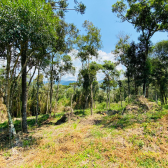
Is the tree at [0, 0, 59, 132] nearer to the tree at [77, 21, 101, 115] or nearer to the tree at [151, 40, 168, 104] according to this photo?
the tree at [77, 21, 101, 115]

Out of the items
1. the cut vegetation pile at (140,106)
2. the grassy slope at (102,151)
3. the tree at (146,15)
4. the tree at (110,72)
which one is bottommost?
the grassy slope at (102,151)

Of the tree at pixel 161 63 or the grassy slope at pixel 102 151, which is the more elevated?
the tree at pixel 161 63

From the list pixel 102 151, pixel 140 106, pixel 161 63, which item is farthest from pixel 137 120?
pixel 161 63

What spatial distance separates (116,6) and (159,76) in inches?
406

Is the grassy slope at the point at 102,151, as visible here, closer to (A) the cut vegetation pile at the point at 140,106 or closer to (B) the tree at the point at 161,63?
(A) the cut vegetation pile at the point at 140,106

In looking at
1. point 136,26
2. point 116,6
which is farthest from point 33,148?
point 116,6

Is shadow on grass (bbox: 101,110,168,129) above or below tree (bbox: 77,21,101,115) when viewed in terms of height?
below

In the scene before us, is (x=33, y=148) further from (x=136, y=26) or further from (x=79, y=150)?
(x=136, y=26)

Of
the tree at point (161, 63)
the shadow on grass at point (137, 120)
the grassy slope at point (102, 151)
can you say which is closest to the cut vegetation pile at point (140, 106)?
the shadow on grass at point (137, 120)

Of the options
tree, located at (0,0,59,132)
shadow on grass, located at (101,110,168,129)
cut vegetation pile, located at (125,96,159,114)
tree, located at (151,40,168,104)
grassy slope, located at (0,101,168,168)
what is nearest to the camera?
grassy slope, located at (0,101,168,168)

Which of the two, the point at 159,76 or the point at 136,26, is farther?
the point at 159,76

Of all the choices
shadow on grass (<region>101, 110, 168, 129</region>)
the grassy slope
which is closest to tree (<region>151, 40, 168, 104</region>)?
shadow on grass (<region>101, 110, 168, 129</region>)

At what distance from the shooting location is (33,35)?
452cm

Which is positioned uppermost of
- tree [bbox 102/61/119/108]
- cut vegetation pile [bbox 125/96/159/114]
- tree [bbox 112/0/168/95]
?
tree [bbox 112/0/168/95]
